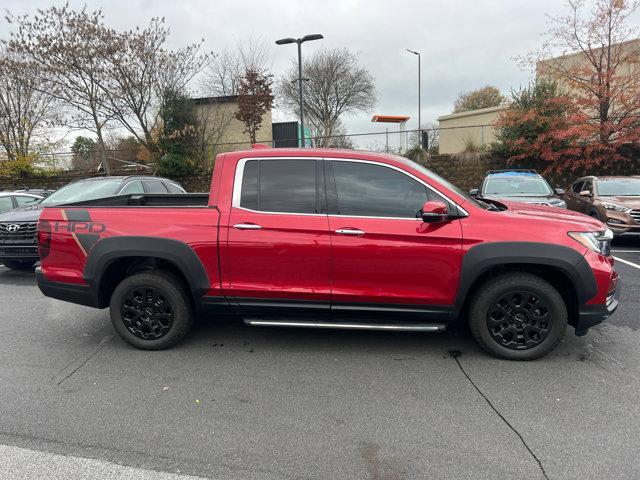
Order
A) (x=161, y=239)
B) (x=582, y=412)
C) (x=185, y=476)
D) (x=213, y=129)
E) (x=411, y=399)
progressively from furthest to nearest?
(x=213, y=129) < (x=161, y=239) < (x=411, y=399) < (x=582, y=412) < (x=185, y=476)

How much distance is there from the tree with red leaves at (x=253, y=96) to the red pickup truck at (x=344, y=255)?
17.7 metres

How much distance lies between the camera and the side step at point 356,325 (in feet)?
11.9

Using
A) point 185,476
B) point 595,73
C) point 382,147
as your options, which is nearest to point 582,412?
point 185,476

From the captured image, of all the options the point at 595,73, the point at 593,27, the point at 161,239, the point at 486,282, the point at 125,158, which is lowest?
the point at 486,282

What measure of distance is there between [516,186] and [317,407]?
339 inches

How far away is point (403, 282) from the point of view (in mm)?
Answer: 3629

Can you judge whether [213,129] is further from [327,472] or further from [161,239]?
[327,472]

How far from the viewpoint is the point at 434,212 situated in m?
3.44

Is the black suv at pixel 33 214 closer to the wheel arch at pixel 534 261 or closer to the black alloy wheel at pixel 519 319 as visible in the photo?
the wheel arch at pixel 534 261

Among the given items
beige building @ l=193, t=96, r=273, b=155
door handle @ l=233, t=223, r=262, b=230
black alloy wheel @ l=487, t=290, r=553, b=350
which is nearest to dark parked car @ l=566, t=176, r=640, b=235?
black alloy wheel @ l=487, t=290, r=553, b=350

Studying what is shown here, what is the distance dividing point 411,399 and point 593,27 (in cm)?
1631

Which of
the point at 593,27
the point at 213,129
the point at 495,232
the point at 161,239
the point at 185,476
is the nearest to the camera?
the point at 185,476

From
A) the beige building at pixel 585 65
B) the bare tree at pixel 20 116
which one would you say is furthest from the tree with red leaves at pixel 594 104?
the bare tree at pixel 20 116

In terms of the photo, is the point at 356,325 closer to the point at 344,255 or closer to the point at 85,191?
the point at 344,255
